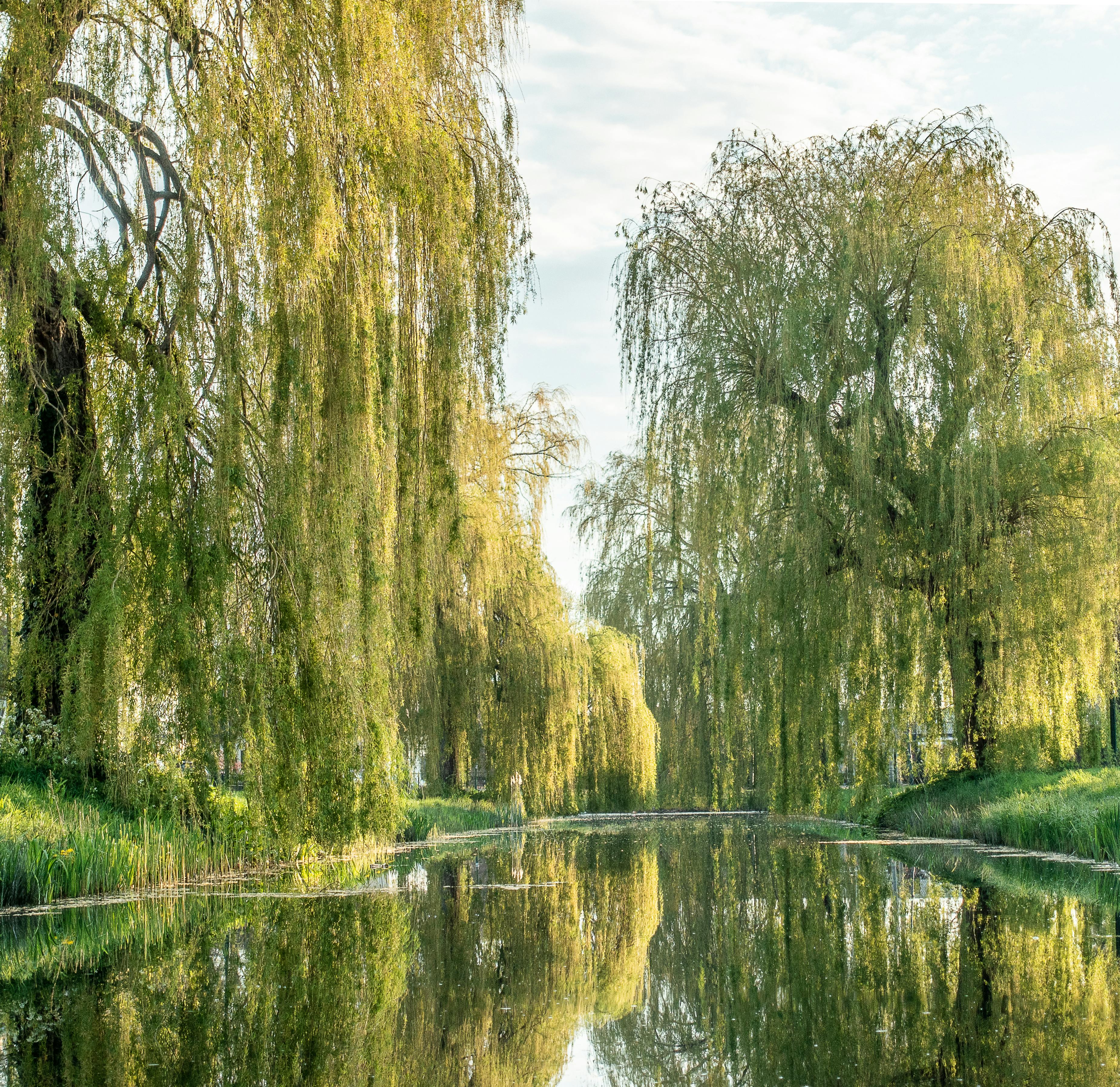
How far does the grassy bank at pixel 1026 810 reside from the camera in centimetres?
861

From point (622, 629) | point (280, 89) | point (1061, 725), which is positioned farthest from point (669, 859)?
point (622, 629)

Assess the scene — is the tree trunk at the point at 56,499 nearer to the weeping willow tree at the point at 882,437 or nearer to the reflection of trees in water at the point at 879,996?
the reflection of trees in water at the point at 879,996

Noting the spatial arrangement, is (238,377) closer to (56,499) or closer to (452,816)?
(56,499)

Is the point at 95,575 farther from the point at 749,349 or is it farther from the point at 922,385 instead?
the point at 922,385

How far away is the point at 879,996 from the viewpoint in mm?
3887

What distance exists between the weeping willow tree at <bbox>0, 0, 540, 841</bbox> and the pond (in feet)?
3.28

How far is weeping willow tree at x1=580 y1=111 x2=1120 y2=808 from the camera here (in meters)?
10.0

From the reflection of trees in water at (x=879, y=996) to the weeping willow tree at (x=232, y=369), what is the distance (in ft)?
7.91

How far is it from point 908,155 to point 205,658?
8.31m

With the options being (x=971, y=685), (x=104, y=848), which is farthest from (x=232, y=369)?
(x=971, y=685)

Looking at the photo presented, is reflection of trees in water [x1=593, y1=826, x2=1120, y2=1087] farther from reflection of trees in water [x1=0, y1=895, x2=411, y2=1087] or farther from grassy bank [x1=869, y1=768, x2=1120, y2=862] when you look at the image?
grassy bank [x1=869, y1=768, x2=1120, y2=862]

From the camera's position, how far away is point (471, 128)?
22.2 feet

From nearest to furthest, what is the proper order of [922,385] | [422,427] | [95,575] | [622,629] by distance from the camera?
[95,575] → [422,427] → [922,385] → [622,629]

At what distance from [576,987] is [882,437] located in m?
6.88
